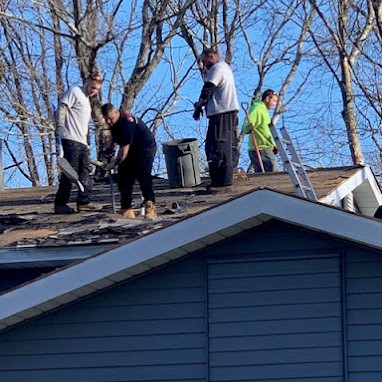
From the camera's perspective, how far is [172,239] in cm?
812

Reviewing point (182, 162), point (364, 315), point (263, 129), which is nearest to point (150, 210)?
point (182, 162)

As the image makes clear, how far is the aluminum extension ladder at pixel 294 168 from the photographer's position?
9.73 meters

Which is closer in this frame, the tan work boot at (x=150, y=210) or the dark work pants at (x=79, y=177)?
the tan work boot at (x=150, y=210)

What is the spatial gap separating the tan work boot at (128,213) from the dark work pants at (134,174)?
106mm

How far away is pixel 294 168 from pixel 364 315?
2182 millimetres

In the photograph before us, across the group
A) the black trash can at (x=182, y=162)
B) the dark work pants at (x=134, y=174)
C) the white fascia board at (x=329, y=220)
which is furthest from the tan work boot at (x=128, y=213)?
the white fascia board at (x=329, y=220)

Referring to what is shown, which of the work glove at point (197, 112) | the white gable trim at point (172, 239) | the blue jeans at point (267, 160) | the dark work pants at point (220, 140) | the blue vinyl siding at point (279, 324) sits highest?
the work glove at point (197, 112)

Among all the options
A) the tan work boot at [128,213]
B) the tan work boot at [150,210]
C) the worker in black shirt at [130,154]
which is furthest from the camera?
the worker in black shirt at [130,154]

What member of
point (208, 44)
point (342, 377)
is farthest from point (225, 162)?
point (208, 44)

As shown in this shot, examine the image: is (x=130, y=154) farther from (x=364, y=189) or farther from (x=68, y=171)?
(x=364, y=189)

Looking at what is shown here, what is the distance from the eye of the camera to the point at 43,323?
8.70 metres

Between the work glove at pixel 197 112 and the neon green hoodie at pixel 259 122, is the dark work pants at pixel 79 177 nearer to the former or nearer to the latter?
the work glove at pixel 197 112

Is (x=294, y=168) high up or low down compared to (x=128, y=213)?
up

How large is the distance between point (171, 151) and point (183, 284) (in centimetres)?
485
